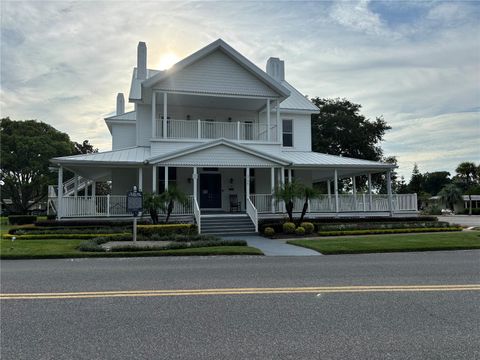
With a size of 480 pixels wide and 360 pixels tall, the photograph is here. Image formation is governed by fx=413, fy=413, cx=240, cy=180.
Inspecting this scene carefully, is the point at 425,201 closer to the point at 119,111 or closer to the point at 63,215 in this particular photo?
the point at 119,111

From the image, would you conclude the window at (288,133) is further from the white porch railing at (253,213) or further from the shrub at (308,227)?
the shrub at (308,227)

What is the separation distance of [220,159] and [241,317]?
16224 millimetres

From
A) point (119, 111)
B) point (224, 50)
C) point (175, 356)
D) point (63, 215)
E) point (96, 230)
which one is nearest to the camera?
point (175, 356)

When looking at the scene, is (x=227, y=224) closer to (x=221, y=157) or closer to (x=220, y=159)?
(x=220, y=159)

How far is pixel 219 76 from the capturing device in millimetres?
22859

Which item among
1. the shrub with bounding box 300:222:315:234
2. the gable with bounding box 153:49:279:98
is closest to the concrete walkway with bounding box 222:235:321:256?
the shrub with bounding box 300:222:315:234

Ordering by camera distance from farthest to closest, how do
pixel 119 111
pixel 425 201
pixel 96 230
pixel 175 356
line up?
pixel 425 201 → pixel 119 111 → pixel 96 230 → pixel 175 356

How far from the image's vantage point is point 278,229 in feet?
62.3

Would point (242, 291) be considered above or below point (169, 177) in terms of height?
below

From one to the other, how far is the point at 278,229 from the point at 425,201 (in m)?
61.0

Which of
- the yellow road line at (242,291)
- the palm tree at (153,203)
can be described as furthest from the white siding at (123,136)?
the yellow road line at (242,291)

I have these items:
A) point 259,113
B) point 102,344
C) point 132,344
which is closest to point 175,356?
point 132,344

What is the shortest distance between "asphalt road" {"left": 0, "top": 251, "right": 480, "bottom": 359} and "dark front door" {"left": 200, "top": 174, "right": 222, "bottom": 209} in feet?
47.7

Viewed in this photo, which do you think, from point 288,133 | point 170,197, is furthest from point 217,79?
point 170,197
